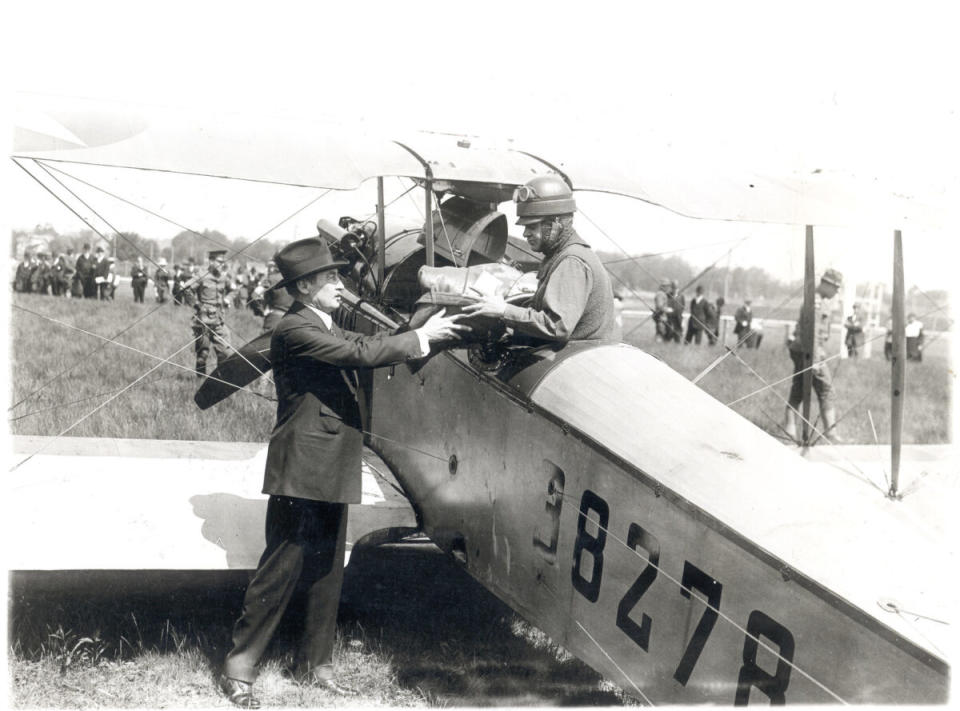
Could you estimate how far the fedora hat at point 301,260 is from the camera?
13.8 ft

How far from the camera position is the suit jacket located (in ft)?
13.5

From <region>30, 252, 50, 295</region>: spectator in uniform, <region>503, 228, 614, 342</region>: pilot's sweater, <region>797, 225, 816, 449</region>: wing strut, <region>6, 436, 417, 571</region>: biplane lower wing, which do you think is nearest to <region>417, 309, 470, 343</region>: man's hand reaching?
<region>503, 228, 614, 342</region>: pilot's sweater

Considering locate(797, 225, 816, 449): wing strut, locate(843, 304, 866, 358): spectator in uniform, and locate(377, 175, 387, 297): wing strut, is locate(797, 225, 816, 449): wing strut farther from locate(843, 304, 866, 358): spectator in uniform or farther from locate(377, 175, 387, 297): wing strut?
locate(843, 304, 866, 358): spectator in uniform

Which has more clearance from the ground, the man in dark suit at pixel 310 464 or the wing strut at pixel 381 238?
the wing strut at pixel 381 238

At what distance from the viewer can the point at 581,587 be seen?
11.8 ft

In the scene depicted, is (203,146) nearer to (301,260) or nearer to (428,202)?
(428,202)

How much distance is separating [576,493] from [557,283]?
2.92 ft

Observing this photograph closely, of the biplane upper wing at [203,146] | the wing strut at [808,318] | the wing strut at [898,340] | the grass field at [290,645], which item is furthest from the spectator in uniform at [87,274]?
the wing strut at [898,340]

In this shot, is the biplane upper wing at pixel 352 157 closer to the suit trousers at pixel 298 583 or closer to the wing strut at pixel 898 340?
the wing strut at pixel 898 340

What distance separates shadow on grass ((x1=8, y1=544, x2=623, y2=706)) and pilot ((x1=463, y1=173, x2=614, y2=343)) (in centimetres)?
180

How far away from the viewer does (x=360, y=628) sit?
206 inches

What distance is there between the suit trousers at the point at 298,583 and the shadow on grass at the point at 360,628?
11.8 inches

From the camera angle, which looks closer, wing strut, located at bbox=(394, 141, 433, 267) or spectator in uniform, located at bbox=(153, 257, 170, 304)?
wing strut, located at bbox=(394, 141, 433, 267)

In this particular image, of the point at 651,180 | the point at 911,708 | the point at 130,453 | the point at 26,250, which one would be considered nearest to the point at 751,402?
the point at 651,180
